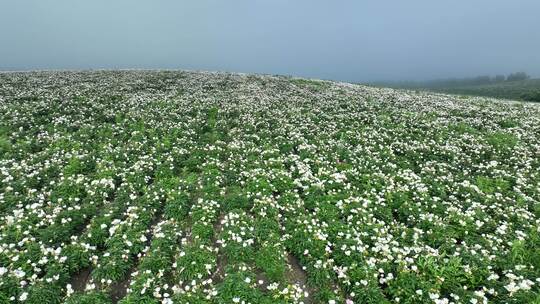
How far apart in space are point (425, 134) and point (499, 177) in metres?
6.11

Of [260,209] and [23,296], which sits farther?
[260,209]

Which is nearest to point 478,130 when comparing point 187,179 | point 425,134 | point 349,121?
point 425,134

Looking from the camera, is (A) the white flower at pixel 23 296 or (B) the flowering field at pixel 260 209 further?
(B) the flowering field at pixel 260 209

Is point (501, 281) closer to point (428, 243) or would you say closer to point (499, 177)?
point (428, 243)

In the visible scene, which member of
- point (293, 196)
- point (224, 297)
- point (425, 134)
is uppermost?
Result: point (425, 134)

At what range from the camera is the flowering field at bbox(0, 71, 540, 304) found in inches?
309

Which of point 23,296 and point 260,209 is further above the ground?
point 260,209

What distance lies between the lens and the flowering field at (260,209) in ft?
25.7

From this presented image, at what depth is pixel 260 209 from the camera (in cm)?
1084

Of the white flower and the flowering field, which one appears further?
the flowering field

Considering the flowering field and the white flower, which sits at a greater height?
the flowering field

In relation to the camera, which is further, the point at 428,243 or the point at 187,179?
the point at 187,179

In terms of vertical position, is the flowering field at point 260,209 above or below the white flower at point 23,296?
above

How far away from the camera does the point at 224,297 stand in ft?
24.3
